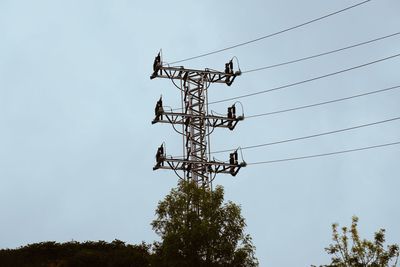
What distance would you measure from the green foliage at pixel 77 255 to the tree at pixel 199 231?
7.46 meters

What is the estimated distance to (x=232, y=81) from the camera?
3888 centimetres

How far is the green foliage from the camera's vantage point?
40.4 m

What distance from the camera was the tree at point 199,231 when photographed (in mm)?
31969

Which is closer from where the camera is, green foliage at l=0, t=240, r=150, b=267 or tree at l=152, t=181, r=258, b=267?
tree at l=152, t=181, r=258, b=267

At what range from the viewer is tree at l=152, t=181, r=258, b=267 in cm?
3197

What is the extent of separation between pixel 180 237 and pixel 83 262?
436 inches

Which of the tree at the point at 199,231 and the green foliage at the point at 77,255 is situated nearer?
the tree at the point at 199,231

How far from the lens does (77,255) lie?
41625 millimetres

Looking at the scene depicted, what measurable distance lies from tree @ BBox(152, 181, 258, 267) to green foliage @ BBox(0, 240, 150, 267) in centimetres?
746

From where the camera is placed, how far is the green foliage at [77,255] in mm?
40438

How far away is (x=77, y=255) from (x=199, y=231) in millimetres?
12465

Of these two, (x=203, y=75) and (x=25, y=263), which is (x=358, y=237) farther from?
(x=25, y=263)

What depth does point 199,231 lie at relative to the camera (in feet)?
104

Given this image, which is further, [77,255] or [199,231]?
[77,255]
